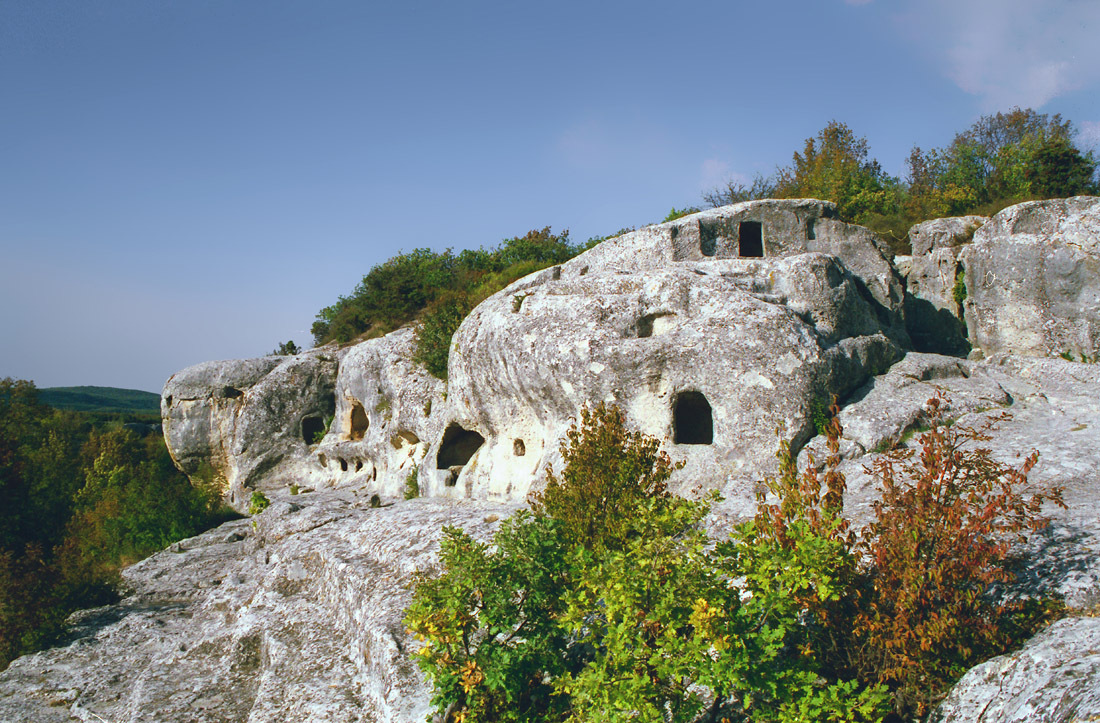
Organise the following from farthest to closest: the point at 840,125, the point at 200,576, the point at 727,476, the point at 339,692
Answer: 1. the point at 840,125
2. the point at 200,576
3. the point at 727,476
4. the point at 339,692

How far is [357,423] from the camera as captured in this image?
2491cm

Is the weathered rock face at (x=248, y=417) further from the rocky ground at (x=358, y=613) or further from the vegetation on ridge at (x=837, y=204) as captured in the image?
the rocky ground at (x=358, y=613)

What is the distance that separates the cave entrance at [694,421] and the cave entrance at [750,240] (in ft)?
19.1

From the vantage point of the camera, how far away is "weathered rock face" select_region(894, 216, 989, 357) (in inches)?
727

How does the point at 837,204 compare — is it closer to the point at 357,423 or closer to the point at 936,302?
the point at 936,302

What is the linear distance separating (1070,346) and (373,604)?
15333 millimetres

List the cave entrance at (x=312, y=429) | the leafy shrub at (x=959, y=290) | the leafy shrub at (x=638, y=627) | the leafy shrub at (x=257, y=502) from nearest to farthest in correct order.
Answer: the leafy shrub at (x=638, y=627) < the leafy shrub at (x=959, y=290) < the leafy shrub at (x=257, y=502) < the cave entrance at (x=312, y=429)

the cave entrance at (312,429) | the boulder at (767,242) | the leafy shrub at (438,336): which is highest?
the boulder at (767,242)

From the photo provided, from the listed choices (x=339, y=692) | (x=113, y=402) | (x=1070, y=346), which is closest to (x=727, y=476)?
(x=339, y=692)

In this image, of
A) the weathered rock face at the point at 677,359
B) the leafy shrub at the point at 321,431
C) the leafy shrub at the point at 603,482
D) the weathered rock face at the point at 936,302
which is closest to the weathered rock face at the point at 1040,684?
the leafy shrub at the point at 603,482

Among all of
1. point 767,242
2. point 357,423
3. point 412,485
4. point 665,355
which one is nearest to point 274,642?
point 665,355

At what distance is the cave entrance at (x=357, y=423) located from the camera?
2466 cm

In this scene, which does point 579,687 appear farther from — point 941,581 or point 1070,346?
point 1070,346

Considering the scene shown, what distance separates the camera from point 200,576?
1429 cm
